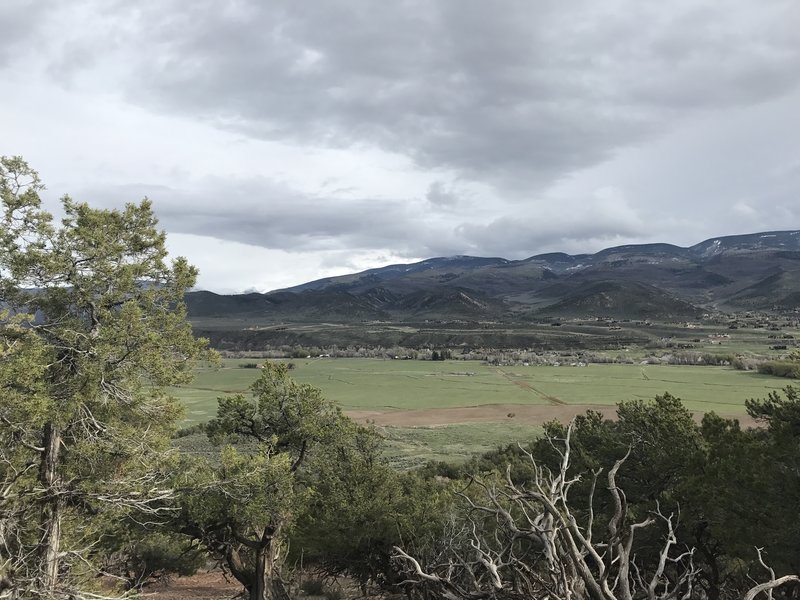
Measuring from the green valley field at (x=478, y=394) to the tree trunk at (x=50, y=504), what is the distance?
35.7 meters

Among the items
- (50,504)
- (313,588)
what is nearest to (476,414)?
(313,588)

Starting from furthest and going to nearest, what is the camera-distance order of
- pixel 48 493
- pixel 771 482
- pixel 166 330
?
pixel 771 482, pixel 166 330, pixel 48 493

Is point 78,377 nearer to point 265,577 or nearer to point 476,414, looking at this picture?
point 265,577

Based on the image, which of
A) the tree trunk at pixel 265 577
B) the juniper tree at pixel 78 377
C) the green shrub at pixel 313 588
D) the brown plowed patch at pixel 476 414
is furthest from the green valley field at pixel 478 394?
the juniper tree at pixel 78 377

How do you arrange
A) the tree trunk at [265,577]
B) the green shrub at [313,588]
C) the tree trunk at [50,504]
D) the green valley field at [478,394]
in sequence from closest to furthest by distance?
the tree trunk at [50,504]
the tree trunk at [265,577]
the green shrub at [313,588]
the green valley field at [478,394]

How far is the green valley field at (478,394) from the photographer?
60.0 metres

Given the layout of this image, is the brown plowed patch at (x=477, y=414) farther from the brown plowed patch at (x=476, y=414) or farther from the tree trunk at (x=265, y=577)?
the tree trunk at (x=265, y=577)

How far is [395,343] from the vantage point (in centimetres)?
19150

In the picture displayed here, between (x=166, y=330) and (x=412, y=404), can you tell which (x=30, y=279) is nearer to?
(x=166, y=330)

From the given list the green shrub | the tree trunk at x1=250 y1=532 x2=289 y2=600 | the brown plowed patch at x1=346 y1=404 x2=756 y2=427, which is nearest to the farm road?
the brown plowed patch at x1=346 y1=404 x2=756 y2=427

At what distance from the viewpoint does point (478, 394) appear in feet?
292

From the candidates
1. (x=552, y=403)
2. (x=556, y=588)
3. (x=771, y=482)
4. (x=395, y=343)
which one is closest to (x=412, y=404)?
(x=552, y=403)

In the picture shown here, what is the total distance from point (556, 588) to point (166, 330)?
11.2 meters

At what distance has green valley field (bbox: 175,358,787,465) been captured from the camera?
60.0m
